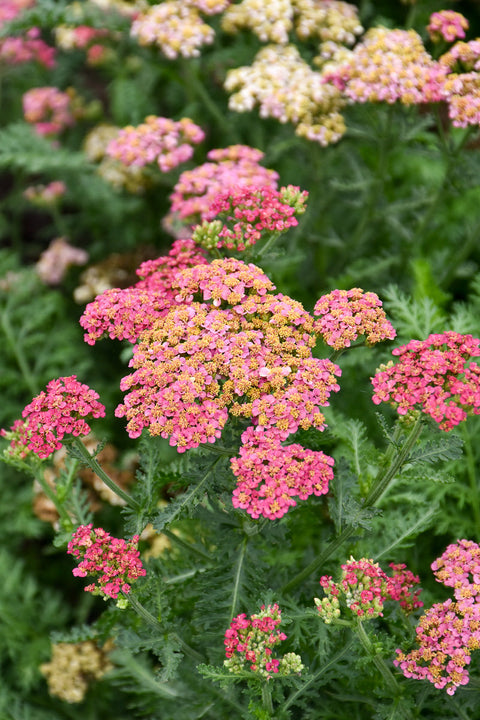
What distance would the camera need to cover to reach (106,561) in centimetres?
168

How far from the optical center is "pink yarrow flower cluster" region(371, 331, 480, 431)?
61.9 inches

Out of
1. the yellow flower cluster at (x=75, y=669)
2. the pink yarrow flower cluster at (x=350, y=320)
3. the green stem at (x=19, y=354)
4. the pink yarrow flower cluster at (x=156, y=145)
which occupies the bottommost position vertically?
the yellow flower cluster at (x=75, y=669)

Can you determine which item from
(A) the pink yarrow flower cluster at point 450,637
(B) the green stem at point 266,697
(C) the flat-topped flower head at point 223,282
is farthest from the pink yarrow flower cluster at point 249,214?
(B) the green stem at point 266,697

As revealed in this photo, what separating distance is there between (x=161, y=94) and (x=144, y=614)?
387 centimetres

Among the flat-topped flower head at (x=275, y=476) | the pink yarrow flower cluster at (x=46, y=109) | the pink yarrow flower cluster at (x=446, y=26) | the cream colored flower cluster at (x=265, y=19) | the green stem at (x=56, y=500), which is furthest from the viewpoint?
the pink yarrow flower cluster at (x=46, y=109)

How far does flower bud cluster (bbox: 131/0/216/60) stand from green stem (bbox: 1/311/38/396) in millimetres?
1608

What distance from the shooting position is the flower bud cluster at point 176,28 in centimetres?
310

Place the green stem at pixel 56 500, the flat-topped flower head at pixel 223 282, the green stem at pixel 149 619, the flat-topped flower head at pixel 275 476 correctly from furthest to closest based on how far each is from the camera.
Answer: the green stem at pixel 56 500
the flat-topped flower head at pixel 223 282
the green stem at pixel 149 619
the flat-topped flower head at pixel 275 476

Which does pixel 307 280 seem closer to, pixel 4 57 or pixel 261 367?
pixel 261 367

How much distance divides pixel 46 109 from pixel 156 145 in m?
1.69

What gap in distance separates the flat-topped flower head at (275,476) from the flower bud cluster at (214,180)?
1192mm

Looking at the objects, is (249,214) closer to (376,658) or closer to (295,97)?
(295,97)

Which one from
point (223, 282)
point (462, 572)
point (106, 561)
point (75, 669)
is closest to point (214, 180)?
point (223, 282)

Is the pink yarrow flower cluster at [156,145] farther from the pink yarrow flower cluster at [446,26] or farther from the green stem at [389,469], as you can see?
the green stem at [389,469]
